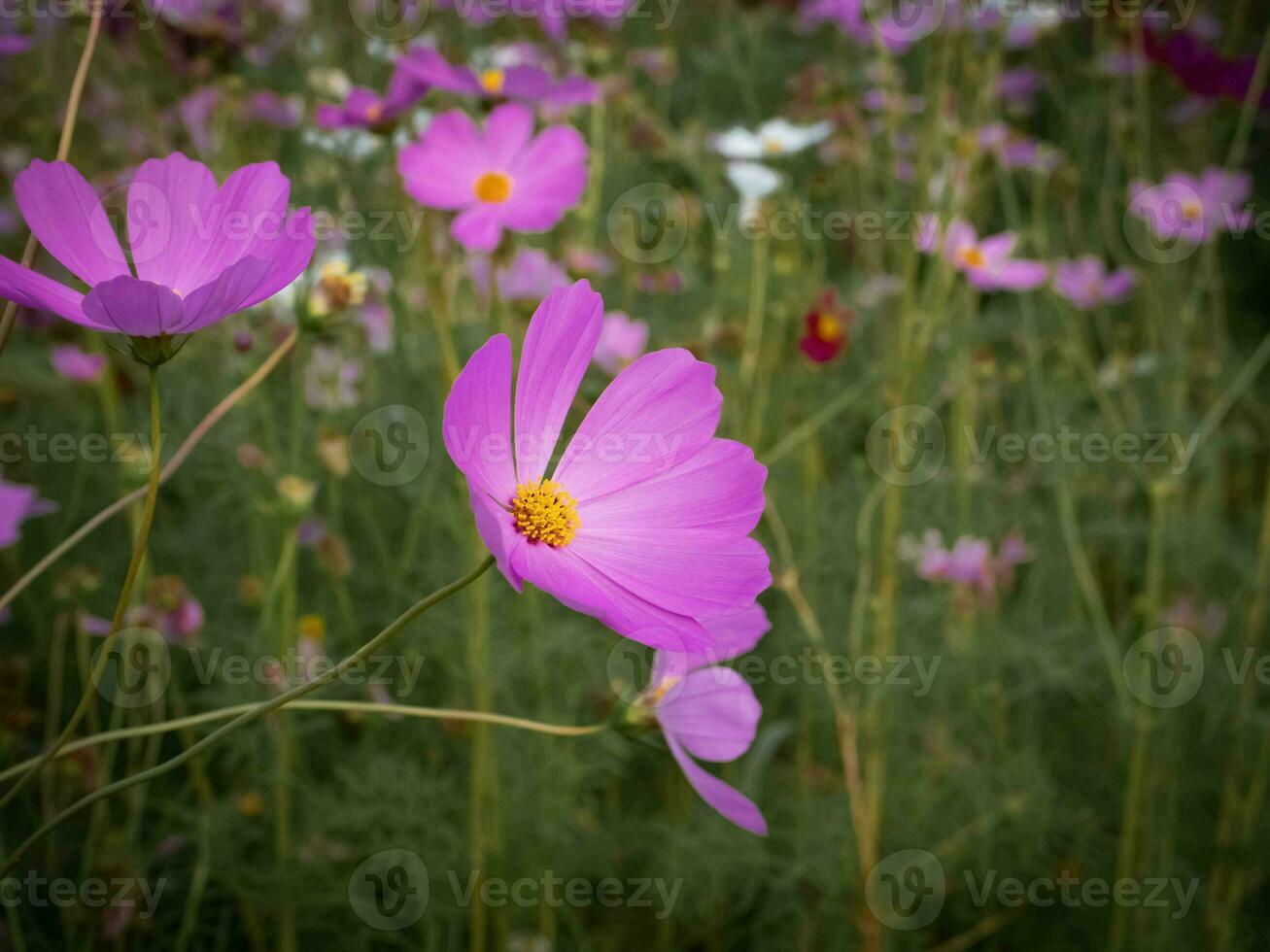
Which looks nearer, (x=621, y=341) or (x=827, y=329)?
(x=827, y=329)

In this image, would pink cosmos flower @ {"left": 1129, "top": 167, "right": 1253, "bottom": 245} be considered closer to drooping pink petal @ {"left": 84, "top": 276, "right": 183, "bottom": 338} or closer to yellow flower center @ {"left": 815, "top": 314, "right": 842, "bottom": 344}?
yellow flower center @ {"left": 815, "top": 314, "right": 842, "bottom": 344}

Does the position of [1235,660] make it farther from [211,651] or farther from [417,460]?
[211,651]

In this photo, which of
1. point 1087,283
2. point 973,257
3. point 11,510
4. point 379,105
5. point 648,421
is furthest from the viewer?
point 1087,283

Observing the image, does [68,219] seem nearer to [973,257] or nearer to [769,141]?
[973,257]

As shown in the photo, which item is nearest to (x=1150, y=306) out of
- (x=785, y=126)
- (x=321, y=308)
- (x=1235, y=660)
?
(x=1235, y=660)

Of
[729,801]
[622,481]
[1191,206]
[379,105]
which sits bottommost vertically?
[729,801]

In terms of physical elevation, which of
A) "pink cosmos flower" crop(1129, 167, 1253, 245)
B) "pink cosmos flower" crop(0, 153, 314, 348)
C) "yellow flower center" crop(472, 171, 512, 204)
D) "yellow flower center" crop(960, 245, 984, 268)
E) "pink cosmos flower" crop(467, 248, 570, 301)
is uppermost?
"pink cosmos flower" crop(1129, 167, 1253, 245)

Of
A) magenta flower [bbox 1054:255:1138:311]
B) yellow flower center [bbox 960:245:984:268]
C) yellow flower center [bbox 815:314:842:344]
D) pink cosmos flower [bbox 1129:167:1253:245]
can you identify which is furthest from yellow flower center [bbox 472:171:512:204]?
pink cosmos flower [bbox 1129:167:1253:245]

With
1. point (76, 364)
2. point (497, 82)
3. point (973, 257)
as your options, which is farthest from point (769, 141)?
point (76, 364)
